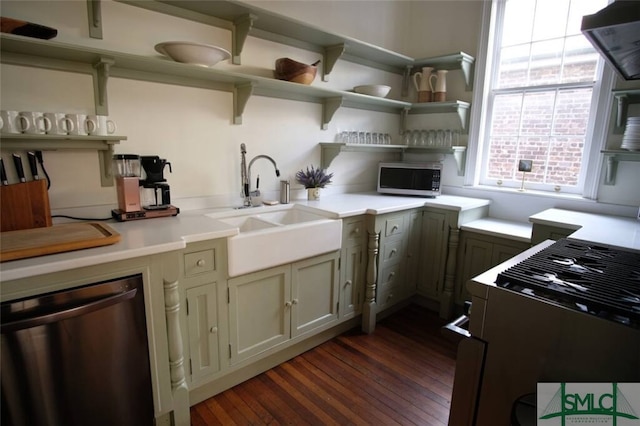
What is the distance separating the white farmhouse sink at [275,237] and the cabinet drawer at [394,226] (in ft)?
1.53

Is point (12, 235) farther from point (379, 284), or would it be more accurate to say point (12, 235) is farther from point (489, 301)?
point (379, 284)

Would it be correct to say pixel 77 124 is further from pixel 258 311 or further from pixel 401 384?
pixel 401 384

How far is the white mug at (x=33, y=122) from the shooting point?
151 centimetres

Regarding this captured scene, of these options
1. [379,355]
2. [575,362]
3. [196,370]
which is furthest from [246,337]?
[575,362]

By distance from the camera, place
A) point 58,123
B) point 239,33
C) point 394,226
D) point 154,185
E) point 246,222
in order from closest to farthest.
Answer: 1. point 58,123
2. point 154,185
3. point 239,33
4. point 246,222
5. point 394,226

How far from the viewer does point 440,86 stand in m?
3.18

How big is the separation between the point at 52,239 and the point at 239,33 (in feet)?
5.18

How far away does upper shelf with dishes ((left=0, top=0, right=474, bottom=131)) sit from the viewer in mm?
1598

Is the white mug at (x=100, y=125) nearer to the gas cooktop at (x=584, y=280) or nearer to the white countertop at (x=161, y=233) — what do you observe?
the white countertop at (x=161, y=233)

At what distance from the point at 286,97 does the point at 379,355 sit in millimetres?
1951

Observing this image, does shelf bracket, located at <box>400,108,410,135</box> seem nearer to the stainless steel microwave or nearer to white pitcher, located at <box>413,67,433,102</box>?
white pitcher, located at <box>413,67,433,102</box>

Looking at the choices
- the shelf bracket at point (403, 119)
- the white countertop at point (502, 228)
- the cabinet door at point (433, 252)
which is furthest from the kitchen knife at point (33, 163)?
the shelf bracket at point (403, 119)

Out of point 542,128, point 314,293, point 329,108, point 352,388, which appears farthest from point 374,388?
point 542,128

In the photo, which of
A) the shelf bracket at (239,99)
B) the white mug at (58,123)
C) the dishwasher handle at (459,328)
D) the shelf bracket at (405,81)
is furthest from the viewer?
the shelf bracket at (405,81)
